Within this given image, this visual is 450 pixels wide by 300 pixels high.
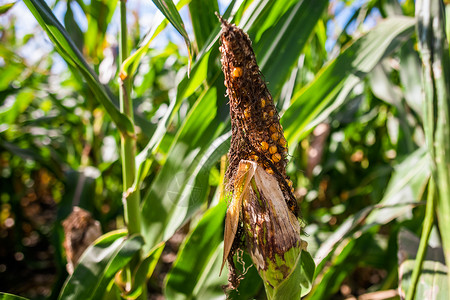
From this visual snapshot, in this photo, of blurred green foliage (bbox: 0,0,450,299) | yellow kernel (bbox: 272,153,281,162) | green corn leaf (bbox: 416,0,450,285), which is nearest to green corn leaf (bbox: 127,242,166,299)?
blurred green foliage (bbox: 0,0,450,299)

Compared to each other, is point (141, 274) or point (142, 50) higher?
point (142, 50)

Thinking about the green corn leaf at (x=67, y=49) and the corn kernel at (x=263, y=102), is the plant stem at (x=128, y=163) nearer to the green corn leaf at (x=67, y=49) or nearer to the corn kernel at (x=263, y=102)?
the green corn leaf at (x=67, y=49)

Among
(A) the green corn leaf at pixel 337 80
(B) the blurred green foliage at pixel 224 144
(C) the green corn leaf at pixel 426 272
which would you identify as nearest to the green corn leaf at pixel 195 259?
(B) the blurred green foliage at pixel 224 144

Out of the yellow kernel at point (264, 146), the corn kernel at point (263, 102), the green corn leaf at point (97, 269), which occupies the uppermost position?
the corn kernel at point (263, 102)

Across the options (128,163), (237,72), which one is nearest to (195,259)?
(128,163)

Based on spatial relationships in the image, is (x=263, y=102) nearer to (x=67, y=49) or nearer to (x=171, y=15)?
(x=171, y=15)

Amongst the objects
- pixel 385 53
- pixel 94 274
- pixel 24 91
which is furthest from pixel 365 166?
pixel 24 91
